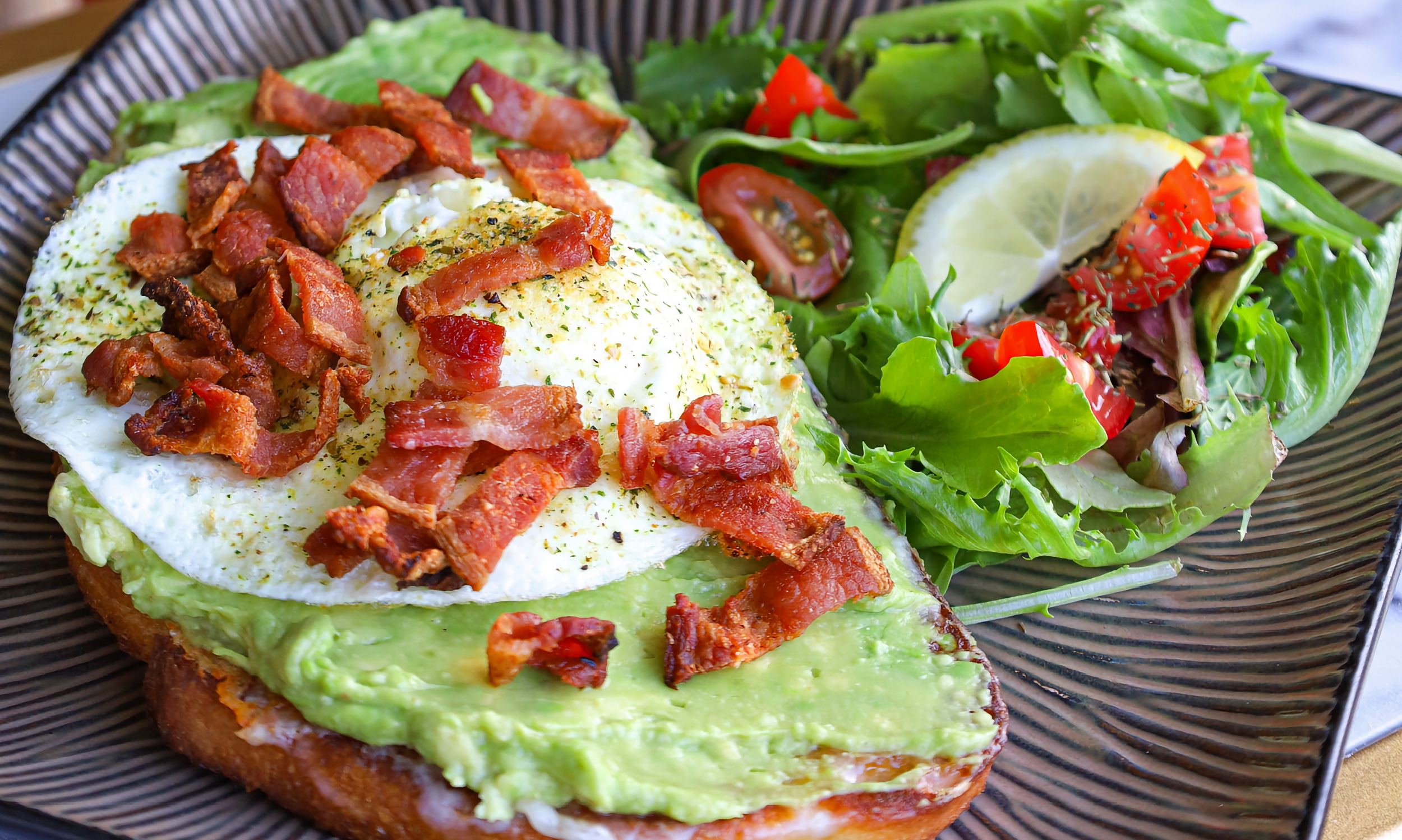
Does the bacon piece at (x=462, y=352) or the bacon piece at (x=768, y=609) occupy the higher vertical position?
the bacon piece at (x=462, y=352)

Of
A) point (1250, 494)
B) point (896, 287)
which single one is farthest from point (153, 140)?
point (1250, 494)

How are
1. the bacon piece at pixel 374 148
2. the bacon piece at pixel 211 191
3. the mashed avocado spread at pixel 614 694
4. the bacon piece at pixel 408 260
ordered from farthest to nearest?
the bacon piece at pixel 374 148 < the bacon piece at pixel 211 191 < the bacon piece at pixel 408 260 < the mashed avocado spread at pixel 614 694

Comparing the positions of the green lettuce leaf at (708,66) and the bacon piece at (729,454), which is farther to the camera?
the green lettuce leaf at (708,66)

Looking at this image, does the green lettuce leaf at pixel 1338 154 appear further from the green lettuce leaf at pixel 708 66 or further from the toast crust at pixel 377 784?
the toast crust at pixel 377 784

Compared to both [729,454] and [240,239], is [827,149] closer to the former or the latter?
[729,454]

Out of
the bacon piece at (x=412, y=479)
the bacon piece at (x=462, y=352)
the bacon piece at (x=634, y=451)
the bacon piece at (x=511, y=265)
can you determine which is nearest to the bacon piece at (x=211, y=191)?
the bacon piece at (x=511, y=265)

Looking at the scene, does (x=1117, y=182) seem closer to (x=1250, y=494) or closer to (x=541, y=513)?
(x=1250, y=494)

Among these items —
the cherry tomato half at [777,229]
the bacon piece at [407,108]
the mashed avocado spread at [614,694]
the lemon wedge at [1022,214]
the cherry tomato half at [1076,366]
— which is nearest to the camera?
the mashed avocado spread at [614,694]
